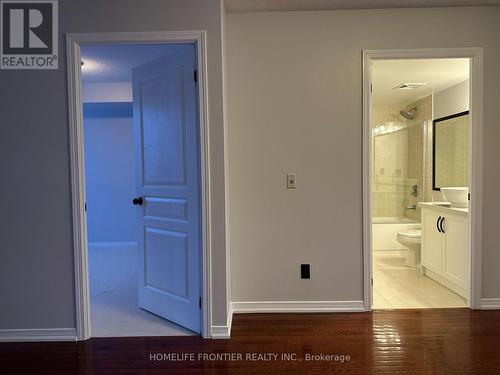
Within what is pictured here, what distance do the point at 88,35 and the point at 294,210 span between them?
192 centimetres

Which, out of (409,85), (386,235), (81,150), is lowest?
(386,235)

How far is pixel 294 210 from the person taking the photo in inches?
111

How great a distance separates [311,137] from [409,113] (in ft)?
10.7

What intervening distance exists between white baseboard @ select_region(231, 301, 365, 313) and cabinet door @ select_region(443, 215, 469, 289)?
1116 mm

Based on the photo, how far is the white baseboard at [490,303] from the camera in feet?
9.20

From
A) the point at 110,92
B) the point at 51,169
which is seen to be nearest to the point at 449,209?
the point at 51,169

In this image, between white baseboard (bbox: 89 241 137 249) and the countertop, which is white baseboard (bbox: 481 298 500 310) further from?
white baseboard (bbox: 89 241 137 249)

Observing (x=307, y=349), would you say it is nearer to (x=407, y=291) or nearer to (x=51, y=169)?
(x=407, y=291)

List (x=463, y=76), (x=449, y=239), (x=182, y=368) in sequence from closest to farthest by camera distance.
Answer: (x=182, y=368)
(x=449, y=239)
(x=463, y=76)

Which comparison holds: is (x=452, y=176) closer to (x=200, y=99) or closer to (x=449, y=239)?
(x=449, y=239)

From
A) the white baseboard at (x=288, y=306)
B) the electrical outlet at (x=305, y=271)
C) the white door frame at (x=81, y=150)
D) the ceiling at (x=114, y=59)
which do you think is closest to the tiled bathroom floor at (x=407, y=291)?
the white baseboard at (x=288, y=306)

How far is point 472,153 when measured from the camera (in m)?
2.76

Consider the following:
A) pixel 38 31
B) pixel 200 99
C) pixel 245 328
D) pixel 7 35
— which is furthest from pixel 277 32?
pixel 245 328

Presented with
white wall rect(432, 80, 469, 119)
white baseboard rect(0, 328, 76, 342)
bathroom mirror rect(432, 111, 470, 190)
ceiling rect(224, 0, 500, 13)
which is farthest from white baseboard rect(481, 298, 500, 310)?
white baseboard rect(0, 328, 76, 342)
